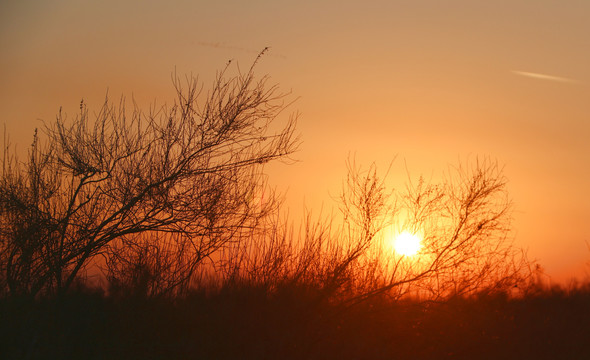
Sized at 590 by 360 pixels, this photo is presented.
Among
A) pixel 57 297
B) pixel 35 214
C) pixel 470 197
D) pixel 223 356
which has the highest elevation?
pixel 470 197

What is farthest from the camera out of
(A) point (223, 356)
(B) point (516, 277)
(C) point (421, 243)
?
(B) point (516, 277)

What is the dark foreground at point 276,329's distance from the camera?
9.76 m

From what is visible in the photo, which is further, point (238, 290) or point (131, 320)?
point (238, 290)

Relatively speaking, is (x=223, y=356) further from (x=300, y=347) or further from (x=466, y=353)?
(x=466, y=353)

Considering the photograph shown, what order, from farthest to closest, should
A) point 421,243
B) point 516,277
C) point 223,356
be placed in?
point 516,277 → point 421,243 → point 223,356

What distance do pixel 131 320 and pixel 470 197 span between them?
22.4 ft

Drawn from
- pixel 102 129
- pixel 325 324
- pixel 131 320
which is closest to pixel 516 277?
pixel 325 324

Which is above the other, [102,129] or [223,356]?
[102,129]

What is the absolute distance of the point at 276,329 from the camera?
1108 cm

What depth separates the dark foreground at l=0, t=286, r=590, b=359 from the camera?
9758 millimetres

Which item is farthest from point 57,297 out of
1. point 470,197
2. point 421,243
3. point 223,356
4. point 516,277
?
point 516,277

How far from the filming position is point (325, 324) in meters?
11.3

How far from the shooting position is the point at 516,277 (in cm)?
1305

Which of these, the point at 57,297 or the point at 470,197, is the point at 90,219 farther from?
the point at 470,197
